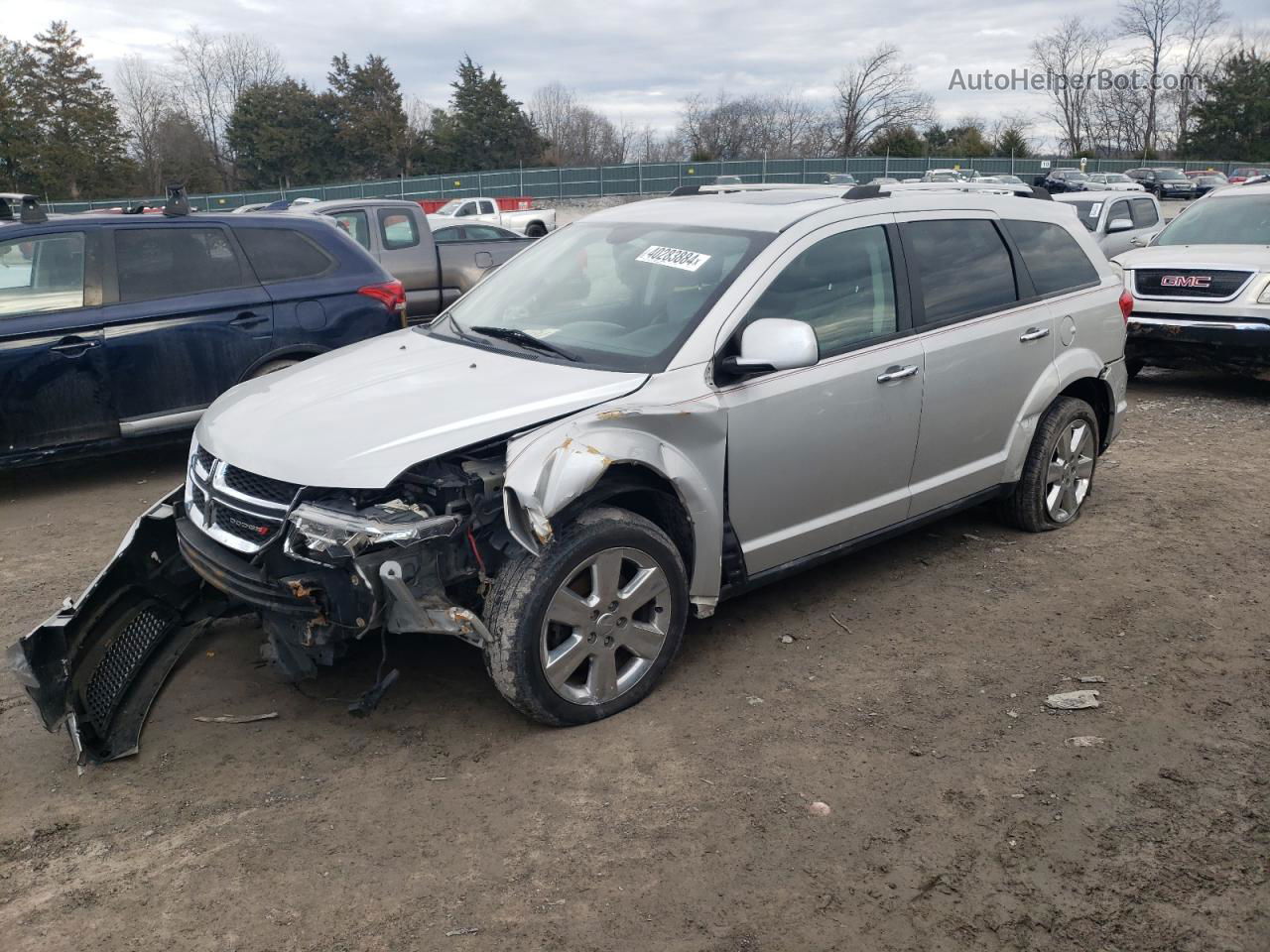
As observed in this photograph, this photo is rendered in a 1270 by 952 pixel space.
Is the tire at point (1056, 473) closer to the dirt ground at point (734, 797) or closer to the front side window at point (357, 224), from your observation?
the dirt ground at point (734, 797)

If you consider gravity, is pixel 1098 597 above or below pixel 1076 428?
below

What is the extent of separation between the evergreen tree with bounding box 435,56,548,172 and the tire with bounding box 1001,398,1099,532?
6155cm

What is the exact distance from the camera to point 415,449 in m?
3.39

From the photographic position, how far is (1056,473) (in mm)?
5602

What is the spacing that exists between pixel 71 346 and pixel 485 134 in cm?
6168

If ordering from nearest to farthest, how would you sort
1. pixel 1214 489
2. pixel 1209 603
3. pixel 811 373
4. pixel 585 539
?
pixel 585 539, pixel 811 373, pixel 1209 603, pixel 1214 489

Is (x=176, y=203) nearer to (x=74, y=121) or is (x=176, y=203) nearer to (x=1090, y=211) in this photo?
(x=1090, y=211)

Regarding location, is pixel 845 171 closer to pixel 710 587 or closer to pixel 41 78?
pixel 41 78

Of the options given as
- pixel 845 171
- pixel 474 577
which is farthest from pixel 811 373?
pixel 845 171

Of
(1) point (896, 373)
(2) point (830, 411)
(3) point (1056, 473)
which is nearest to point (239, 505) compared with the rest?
(2) point (830, 411)

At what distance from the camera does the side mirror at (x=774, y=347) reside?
3779mm

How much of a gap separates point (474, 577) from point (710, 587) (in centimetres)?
97

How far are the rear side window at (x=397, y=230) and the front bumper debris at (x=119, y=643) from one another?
825 centimetres

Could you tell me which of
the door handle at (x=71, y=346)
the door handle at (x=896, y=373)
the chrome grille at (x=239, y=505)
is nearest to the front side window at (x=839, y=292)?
the door handle at (x=896, y=373)
